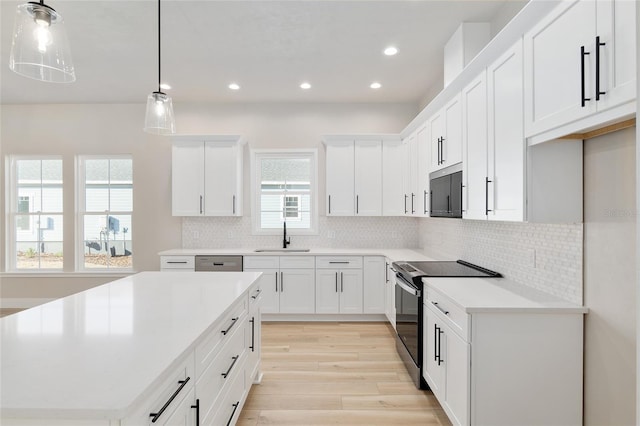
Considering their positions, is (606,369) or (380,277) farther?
(380,277)

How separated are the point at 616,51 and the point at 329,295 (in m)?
3.61

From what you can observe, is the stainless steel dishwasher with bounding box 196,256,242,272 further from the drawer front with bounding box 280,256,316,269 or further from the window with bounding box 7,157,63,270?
the window with bounding box 7,157,63,270

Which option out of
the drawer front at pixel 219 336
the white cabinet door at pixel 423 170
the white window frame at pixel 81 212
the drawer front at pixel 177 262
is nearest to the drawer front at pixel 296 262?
the drawer front at pixel 177 262

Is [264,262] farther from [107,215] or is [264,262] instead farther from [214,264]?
[107,215]

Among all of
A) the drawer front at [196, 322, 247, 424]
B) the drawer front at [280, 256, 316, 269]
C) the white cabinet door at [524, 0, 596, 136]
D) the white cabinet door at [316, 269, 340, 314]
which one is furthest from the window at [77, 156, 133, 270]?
the white cabinet door at [524, 0, 596, 136]

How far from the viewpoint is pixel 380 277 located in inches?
168

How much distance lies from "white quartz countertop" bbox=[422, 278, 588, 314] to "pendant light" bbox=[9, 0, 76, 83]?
2362 mm

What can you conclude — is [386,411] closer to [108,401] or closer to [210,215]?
[108,401]

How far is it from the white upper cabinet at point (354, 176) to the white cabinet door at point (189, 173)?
5.78ft

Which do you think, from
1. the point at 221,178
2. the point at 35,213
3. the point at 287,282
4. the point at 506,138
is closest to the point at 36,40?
the point at 506,138

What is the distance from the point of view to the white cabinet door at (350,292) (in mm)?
4273

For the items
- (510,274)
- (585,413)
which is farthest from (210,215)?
(585,413)

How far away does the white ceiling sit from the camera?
2639mm

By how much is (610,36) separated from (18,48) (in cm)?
240
